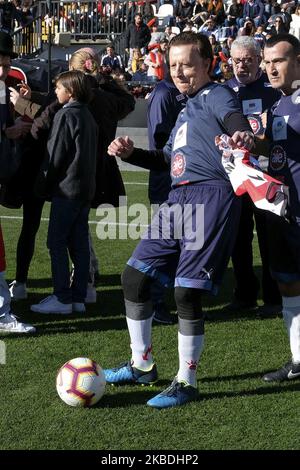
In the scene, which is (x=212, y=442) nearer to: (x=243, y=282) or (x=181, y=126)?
(x=181, y=126)

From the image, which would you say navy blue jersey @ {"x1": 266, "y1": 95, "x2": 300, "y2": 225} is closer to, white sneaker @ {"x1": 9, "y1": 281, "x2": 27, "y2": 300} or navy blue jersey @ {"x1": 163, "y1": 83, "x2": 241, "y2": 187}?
navy blue jersey @ {"x1": 163, "y1": 83, "x2": 241, "y2": 187}

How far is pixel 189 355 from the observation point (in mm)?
4805

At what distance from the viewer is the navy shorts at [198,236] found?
4.71 m

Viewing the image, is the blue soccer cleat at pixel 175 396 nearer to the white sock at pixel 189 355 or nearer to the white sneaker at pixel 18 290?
the white sock at pixel 189 355

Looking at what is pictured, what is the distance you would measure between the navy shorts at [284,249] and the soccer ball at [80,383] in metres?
1.28

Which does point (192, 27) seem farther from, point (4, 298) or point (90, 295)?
point (4, 298)

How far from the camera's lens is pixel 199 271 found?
470 cm

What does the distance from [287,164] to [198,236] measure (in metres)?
0.78

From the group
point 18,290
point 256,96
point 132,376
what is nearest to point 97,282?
point 18,290

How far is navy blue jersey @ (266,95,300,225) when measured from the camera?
5.04 metres

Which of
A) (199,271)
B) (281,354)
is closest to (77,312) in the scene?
(281,354)

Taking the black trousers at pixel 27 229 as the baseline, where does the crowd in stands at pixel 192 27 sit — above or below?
below

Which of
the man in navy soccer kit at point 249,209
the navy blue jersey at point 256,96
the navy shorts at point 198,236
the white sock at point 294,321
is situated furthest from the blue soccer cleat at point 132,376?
the navy blue jersey at point 256,96

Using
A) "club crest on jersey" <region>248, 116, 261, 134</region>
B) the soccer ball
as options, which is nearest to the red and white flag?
the soccer ball
